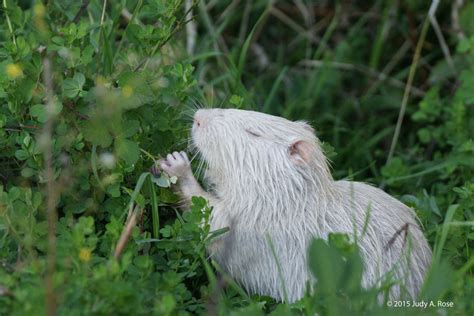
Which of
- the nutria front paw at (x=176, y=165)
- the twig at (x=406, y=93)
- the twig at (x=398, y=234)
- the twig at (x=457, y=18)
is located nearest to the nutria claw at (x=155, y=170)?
the nutria front paw at (x=176, y=165)

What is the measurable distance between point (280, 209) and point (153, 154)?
24.6 inches

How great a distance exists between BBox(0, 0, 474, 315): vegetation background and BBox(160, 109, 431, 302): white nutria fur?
111 mm

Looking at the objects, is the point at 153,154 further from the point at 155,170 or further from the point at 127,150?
the point at 127,150

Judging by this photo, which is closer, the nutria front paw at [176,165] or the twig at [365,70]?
the nutria front paw at [176,165]

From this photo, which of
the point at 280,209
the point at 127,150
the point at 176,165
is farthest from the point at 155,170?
the point at 280,209

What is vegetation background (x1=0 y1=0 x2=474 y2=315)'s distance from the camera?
277cm

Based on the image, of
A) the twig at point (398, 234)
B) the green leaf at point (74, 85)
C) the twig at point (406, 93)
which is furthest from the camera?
the twig at point (406, 93)

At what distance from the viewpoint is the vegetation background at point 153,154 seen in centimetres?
277

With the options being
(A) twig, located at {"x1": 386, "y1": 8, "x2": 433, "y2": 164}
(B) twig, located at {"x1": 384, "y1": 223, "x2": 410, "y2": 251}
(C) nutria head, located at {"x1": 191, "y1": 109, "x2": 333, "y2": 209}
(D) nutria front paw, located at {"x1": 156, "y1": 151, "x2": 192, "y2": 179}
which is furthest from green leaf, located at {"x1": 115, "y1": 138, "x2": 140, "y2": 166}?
(A) twig, located at {"x1": 386, "y1": 8, "x2": 433, "y2": 164}

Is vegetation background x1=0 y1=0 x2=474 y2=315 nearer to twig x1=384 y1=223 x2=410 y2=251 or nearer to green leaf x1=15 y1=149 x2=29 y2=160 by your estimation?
green leaf x1=15 y1=149 x2=29 y2=160

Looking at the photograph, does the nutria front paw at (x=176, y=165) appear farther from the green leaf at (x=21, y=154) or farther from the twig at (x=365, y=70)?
the twig at (x=365, y=70)

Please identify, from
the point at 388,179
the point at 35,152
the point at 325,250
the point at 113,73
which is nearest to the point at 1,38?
the point at 113,73

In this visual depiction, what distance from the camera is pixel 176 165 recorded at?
3504 millimetres

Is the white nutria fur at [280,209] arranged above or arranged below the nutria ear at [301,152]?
below
